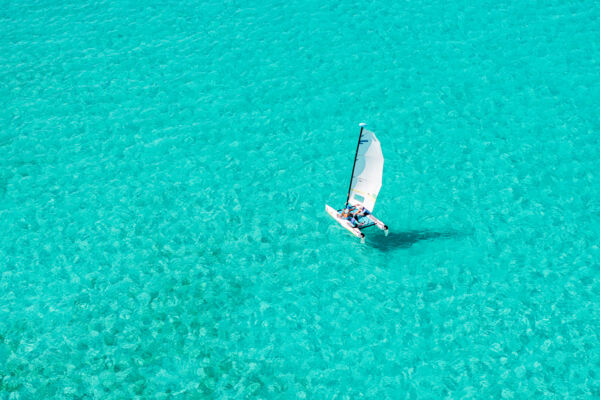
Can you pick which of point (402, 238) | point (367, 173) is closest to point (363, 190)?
point (367, 173)

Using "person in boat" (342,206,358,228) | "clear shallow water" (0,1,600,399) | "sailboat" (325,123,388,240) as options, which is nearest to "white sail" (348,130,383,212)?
"sailboat" (325,123,388,240)

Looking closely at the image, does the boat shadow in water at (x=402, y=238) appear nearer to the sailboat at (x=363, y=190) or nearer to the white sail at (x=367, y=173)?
the sailboat at (x=363, y=190)

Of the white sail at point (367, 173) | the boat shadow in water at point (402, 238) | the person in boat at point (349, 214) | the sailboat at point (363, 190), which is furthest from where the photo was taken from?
the person in boat at point (349, 214)

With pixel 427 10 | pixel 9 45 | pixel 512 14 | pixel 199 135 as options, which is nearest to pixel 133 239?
pixel 199 135

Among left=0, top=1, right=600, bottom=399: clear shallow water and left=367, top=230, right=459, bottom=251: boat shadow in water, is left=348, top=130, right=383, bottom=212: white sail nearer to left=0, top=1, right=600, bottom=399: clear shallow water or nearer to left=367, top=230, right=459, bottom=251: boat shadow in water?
left=367, top=230, right=459, bottom=251: boat shadow in water

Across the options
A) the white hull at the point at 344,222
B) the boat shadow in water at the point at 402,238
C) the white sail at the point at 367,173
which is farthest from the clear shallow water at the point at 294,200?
the white sail at the point at 367,173

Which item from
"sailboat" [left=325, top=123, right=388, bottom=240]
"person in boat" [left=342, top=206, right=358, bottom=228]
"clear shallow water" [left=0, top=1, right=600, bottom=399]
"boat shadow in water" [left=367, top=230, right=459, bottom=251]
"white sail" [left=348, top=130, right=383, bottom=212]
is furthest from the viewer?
"person in boat" [left=342, top=206, right=358, bottom=228]

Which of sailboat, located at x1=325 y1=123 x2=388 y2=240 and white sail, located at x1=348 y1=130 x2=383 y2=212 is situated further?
sailboat, located at x1=325 y1=123 x2=388 y2=240
